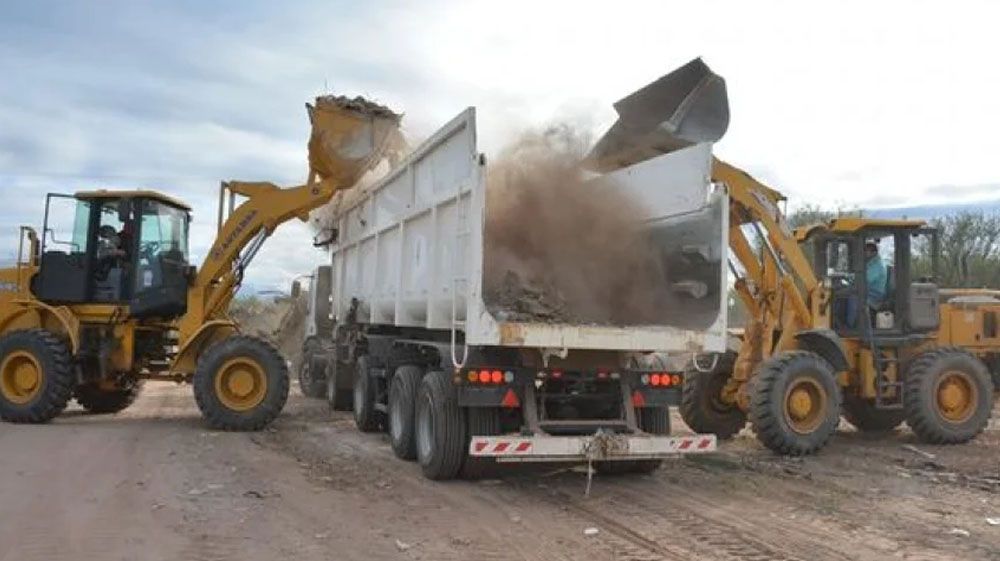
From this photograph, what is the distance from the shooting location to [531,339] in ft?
26.3

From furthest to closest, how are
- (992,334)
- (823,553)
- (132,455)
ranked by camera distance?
(992,334) < (132,455) < (823,553)

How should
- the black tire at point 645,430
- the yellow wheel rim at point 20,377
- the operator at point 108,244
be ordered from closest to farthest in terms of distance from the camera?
the black tire at point 645,430
the yellow wheel rim at point 20,377
the operator at point 108,244

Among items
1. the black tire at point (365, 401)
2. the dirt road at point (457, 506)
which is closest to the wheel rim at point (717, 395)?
the dirt road at point (457, 506)

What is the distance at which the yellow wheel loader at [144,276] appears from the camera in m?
13.1

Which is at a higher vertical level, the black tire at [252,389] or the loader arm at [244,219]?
the loader arm at [244,219]

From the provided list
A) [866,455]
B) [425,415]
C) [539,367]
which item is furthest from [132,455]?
[866,455]

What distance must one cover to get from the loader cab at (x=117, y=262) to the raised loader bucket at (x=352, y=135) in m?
2.63

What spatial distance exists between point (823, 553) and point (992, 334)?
963 centimetres

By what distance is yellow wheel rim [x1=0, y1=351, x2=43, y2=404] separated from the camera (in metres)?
12.9

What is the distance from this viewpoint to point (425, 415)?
9.16 m

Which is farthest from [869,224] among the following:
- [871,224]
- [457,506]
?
[457,506]

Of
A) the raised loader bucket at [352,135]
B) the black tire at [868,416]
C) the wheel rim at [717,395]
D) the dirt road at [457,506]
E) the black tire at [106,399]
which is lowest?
the dirt road at [457,506]

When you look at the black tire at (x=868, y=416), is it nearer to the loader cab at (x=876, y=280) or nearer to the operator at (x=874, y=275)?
the loader cab at (x=876, y=280)

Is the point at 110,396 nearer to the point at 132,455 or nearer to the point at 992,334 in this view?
the point at 132,455
